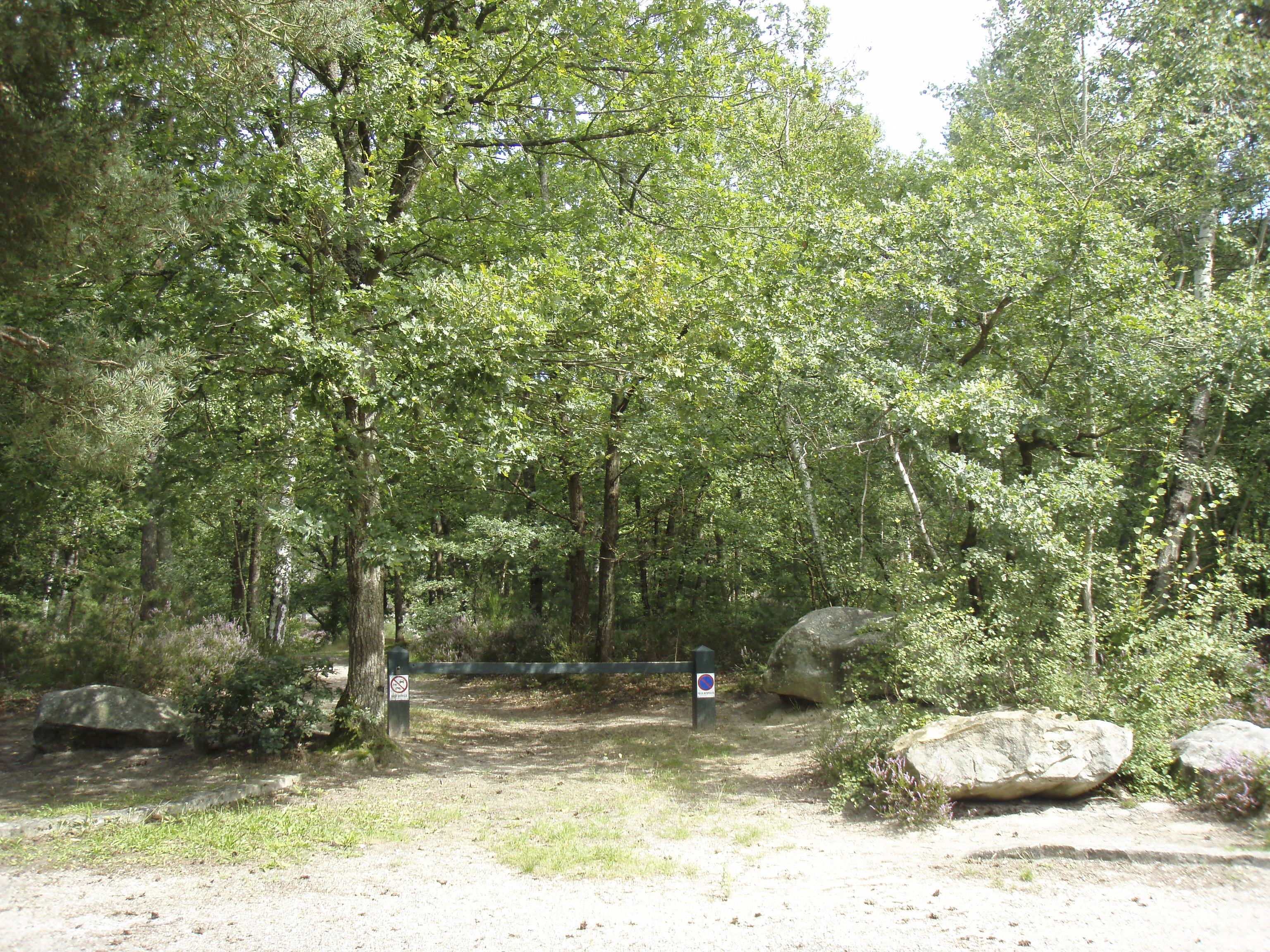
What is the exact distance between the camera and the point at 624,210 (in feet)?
33.1

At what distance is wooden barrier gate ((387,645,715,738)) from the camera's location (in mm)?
9070

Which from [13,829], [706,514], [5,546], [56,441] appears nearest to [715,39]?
[706,514]

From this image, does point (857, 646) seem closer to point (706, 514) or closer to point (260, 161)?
point (706, 514)

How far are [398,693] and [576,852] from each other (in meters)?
4.13

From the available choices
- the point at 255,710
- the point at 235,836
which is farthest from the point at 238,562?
the point at 235,836

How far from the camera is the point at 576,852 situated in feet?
18.5

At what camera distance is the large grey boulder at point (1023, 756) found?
19.9 ft

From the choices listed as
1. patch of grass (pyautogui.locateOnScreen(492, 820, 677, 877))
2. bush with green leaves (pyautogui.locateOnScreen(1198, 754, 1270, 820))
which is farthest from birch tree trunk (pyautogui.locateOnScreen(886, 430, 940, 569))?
patch of grass (pyautogui.locateOnScreen(492, 820, 677, 877))

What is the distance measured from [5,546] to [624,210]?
10.3 meters

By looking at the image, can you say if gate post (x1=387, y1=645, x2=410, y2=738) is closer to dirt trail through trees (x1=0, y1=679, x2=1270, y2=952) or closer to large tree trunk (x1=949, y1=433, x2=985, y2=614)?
dirt trail through trees (x1=0, y1=679, x2=1270, y2=952)

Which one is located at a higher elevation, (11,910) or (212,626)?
(212,626)

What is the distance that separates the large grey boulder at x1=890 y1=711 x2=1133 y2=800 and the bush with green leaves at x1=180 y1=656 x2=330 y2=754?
5.71m

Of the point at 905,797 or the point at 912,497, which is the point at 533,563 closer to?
the point at 912,497

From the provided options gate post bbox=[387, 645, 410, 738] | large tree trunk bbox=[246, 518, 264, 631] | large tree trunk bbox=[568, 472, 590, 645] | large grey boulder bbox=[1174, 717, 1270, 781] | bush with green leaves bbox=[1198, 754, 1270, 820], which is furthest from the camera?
large tree trunk bbox=[246, 518, 264, 631]
